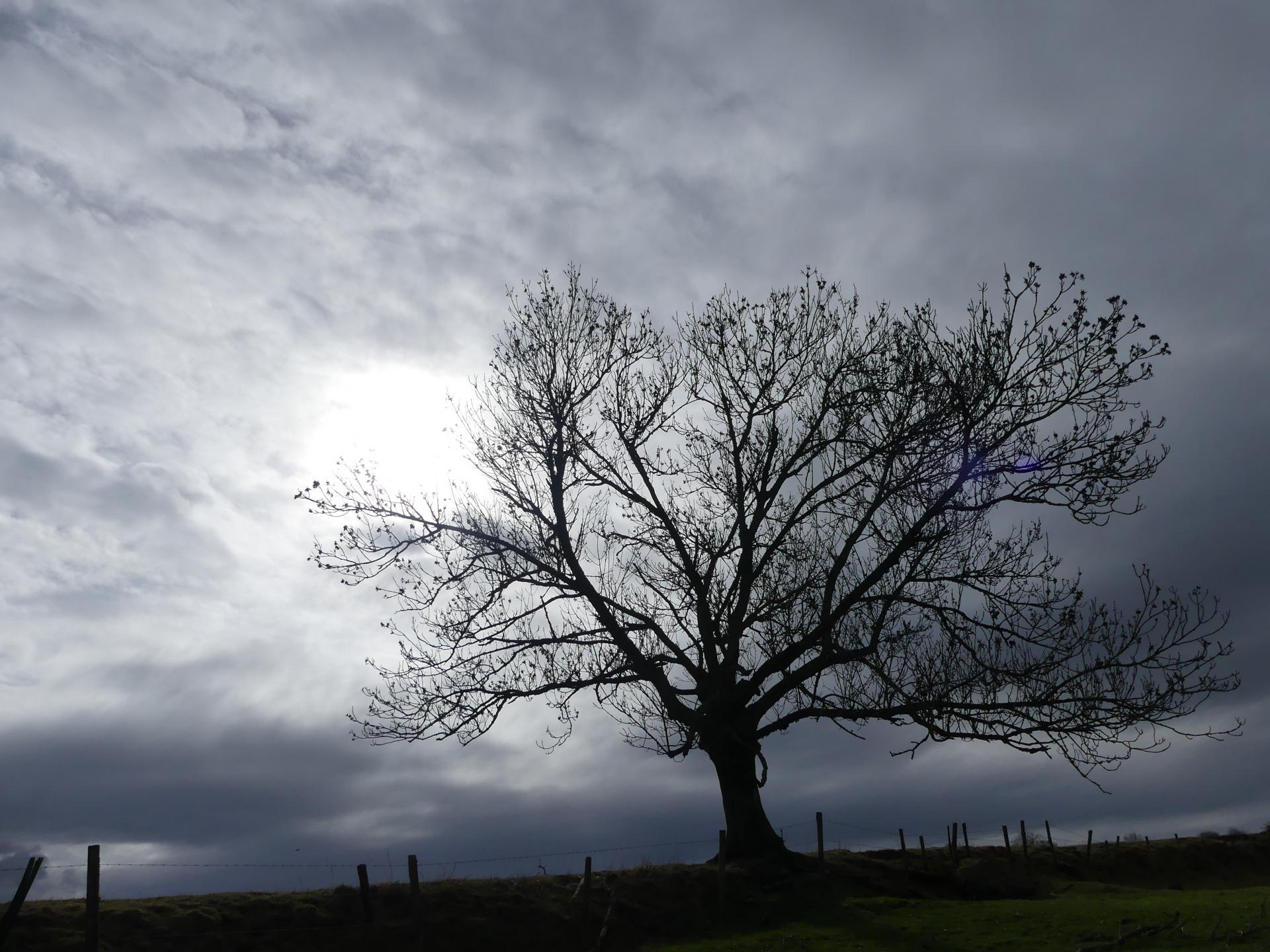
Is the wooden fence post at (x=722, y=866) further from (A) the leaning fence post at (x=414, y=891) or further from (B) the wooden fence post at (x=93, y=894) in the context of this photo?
(B) the wooden fence post at (x=93, y=894)

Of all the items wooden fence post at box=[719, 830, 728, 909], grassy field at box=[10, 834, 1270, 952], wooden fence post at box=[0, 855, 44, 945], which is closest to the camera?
wooden fence post at box=[0, 855, 44, 945]

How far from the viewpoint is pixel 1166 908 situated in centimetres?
2075

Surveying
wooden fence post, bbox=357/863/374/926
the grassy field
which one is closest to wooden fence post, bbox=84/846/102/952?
the grassy field

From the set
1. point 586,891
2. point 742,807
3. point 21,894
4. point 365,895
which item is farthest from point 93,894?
point 742,807

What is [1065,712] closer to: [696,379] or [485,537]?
[696,379]

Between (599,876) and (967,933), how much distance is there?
28.5 ft

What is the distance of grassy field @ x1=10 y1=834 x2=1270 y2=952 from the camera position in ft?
58.5

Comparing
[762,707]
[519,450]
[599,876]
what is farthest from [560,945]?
[519,450]

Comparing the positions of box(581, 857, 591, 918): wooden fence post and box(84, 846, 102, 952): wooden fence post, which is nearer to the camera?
box(84, 846, 102, 952): wooden fence post

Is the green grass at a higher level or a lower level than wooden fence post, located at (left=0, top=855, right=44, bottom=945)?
lower

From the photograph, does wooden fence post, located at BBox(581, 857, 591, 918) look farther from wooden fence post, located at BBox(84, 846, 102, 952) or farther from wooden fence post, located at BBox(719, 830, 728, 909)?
wooden fence post, located at BBox(84, 846, 102, 952)

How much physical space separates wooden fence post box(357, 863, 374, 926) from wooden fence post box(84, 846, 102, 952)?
5026 mm

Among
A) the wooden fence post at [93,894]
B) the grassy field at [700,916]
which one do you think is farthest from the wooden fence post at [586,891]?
the wooden fence post at [93,894]

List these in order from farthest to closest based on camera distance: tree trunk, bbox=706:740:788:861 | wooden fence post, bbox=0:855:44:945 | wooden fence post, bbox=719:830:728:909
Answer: tree trunk, bbox=706:740:788:861 → wooden fence post, bbox=719:830:728:909 → wooden fence post, bbox=0:855:44:945
